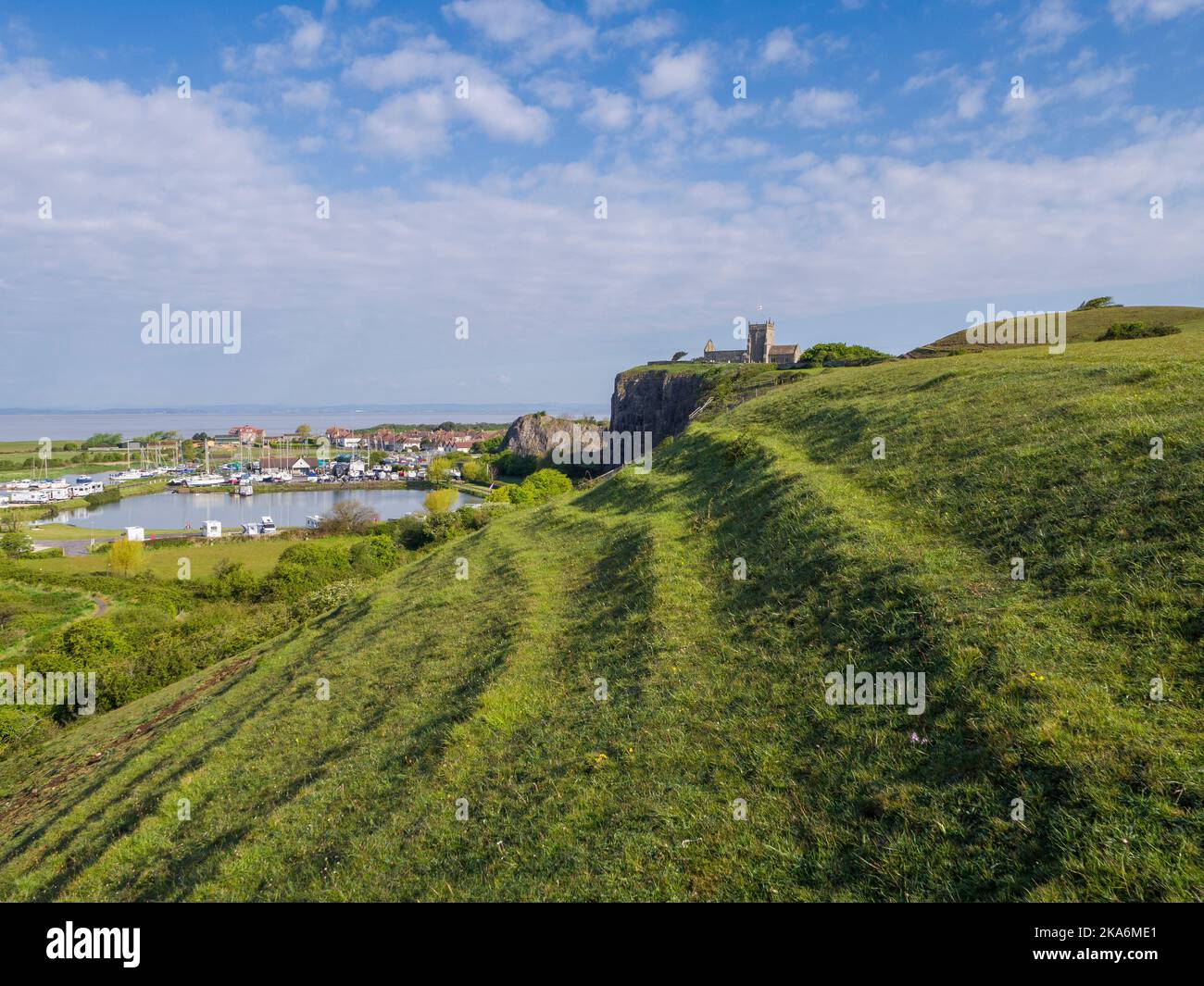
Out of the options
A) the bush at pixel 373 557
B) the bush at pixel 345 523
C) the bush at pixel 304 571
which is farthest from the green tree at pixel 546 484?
the bush at pixel 345 523

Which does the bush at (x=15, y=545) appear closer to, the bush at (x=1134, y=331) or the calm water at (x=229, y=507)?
the calm water at (x=229, y=507)

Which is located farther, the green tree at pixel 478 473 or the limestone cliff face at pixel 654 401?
the green tree at pixel 478 473

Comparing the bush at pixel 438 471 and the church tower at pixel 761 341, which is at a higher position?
the church tower at pixel 761 341

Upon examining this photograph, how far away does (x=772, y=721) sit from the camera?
848 cm

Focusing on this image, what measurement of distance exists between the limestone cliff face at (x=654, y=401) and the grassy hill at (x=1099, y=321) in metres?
35.5

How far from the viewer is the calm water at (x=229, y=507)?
109625 millimetres

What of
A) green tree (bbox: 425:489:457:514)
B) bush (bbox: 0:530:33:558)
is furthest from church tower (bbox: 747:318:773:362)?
bush (bbox: 0:530:33:558)

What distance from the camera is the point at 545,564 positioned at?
68.7 feet

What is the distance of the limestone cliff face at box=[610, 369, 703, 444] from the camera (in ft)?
322

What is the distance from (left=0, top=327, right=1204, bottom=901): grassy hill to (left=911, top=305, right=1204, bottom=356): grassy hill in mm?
34357

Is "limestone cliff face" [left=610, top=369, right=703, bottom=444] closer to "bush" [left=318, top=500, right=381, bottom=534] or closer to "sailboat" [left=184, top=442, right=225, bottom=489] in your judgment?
"bush" [left=318, top=500, right=381, bottom=534]
